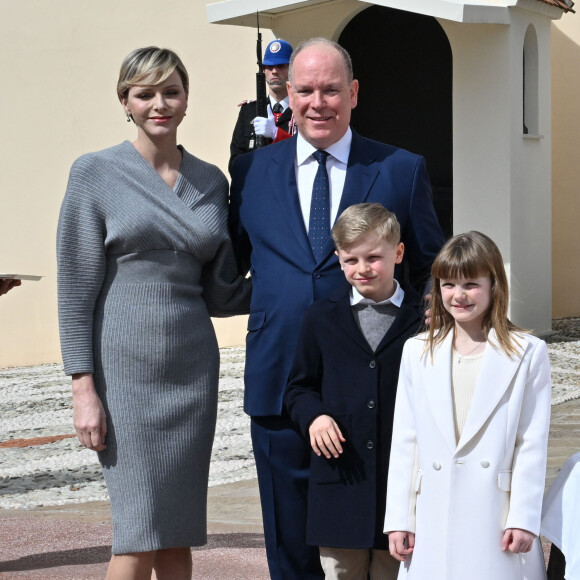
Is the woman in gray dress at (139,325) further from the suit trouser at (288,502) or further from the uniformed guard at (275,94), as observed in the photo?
the uniformed guard at (275,94)

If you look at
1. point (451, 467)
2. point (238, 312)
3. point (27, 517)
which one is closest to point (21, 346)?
point (27, 517)

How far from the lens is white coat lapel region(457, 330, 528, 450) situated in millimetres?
3057

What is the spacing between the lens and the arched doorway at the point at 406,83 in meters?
12.6

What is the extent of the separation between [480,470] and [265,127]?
4837 mm

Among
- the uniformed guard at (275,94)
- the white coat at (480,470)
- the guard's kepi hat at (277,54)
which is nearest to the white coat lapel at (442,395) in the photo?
the white coat at (480,470)

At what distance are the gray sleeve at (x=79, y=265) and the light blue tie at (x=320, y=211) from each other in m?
0.64

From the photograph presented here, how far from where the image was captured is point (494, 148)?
10.4 meters

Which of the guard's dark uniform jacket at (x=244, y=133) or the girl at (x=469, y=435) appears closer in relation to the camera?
the girl at (x=469, y=435)

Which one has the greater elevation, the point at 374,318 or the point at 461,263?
the point at 461,263

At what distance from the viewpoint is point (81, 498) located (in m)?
6.41

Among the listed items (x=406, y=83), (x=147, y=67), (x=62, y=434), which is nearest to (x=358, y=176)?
(x=147, y=67)

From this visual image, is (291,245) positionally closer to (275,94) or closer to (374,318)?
(374,318)

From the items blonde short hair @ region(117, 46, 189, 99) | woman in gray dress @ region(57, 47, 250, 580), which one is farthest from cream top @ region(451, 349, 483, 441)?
blonde short hair @ region(117, 46, 189, 99)

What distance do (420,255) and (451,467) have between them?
29.1 inches
